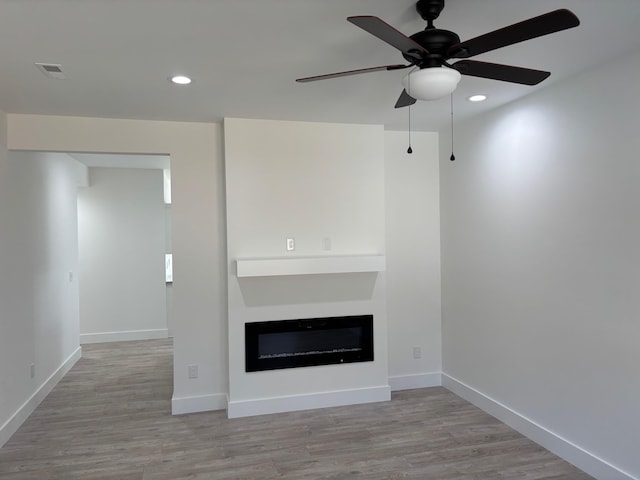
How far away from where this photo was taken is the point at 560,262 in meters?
2.96

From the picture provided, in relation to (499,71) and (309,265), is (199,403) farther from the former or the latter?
(499,71)

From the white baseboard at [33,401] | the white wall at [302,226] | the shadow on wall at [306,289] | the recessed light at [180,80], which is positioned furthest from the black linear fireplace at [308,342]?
the recessed light at [180,80]

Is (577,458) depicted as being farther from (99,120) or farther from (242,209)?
(99,120)

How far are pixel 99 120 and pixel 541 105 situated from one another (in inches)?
139

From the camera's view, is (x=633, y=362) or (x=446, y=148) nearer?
(x=633, y=362)

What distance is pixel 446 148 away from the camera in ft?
14.0

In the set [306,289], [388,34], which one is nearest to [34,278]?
[306,289]

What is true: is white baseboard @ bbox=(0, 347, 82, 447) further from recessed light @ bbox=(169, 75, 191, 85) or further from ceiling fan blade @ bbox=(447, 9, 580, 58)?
ceiling fan blade @ bbox=(447, 9, 580, 58)

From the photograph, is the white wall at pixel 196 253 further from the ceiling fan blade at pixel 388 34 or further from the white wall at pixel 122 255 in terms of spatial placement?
the white wall at pixel 122 255

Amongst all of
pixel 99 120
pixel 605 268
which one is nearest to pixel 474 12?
pixel 605 268

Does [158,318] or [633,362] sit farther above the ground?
[633,362]

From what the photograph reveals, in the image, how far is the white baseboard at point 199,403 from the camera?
3.80 metres

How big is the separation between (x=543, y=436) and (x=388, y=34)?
119 inches

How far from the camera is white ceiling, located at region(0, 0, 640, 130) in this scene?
74.5 inches
